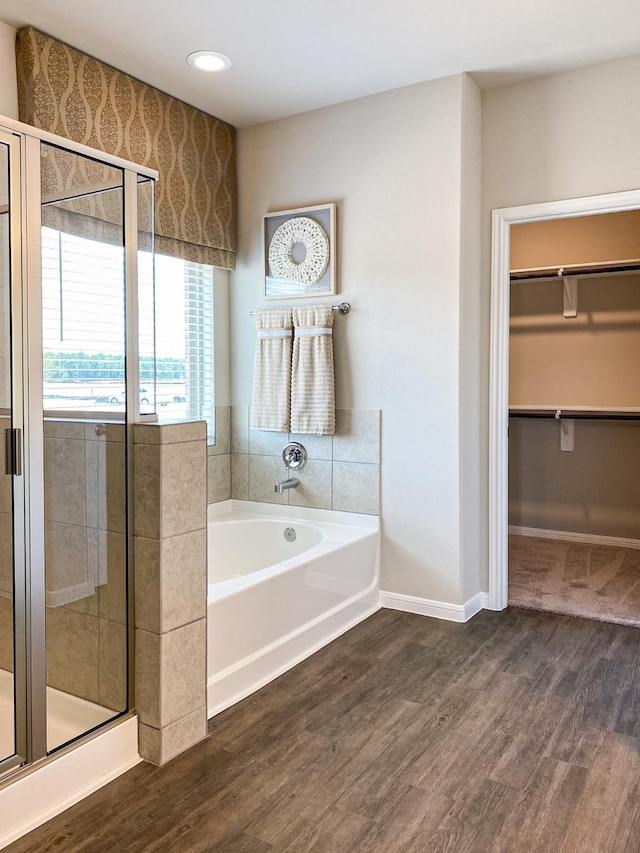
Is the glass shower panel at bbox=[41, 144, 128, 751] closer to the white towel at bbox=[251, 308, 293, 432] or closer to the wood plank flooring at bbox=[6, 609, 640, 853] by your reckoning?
the wood plank flooring at bbox=[6, 609, 640, 853]

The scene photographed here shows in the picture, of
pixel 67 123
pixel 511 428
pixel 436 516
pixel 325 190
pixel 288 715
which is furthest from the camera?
pixel 511 428

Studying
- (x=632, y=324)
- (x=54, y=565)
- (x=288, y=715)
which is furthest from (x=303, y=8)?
(x=632, y=324)

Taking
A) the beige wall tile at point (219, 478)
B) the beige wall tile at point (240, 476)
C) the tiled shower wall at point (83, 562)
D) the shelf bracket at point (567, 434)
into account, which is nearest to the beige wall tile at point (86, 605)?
the tiled shower wall at point (83, 562)

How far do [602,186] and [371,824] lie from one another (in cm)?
283

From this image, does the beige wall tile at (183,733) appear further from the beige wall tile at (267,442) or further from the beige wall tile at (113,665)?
the beige wall tile at (267,442)

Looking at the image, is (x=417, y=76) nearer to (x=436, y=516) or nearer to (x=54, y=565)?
(x=436, y=516)

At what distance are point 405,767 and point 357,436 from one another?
1810 mm

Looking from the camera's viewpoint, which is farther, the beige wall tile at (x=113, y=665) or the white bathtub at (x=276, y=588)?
the white bathtub at (x=276, y=588)

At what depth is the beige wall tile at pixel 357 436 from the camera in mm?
3625

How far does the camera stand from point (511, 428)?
5.27 m

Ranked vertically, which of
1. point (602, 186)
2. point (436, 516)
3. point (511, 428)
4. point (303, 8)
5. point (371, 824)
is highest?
point (303, 8)

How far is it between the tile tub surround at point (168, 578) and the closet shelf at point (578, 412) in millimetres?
3163

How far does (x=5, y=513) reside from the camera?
191 cm

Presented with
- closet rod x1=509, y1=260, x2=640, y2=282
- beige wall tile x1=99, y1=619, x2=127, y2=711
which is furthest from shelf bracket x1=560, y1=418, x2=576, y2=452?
beige wall tile x1=99, y1=619, x2=127, y2=711
